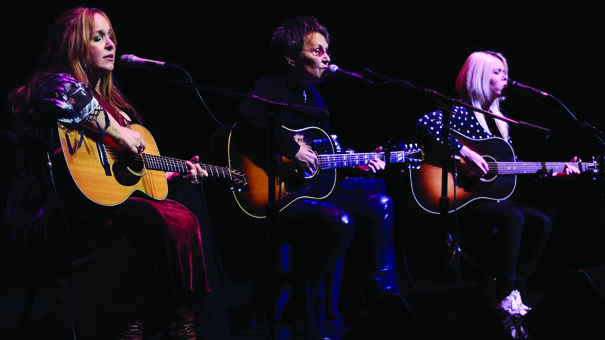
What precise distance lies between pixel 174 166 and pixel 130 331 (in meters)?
0.85

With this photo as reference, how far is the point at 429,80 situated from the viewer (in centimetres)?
562

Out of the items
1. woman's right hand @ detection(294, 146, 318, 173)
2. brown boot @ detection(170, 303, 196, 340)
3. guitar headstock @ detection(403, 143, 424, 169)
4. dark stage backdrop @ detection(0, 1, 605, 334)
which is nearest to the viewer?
brown boot @ detection(170, 303, 196, 340)

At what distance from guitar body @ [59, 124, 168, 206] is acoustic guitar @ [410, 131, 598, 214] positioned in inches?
79.2

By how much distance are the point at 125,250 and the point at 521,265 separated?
2855 mm

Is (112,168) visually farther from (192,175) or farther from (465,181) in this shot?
(465,181)

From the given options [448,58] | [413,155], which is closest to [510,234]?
[413,155]

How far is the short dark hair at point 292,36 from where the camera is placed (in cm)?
361

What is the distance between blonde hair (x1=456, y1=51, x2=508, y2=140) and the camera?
13.7 feet

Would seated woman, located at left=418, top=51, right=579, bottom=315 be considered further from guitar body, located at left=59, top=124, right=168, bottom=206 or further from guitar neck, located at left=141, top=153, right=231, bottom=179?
guitar body, located at left=59, top=124, right=168, bottom=206

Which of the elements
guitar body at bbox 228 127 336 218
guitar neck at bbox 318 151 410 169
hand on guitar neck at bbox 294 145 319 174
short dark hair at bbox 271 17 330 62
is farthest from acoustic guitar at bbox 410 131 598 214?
short dark hair at bbox 271 17 330 62

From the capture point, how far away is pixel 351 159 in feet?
11.4

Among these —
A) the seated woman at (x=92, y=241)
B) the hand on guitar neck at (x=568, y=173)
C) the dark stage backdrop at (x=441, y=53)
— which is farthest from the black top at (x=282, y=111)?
the hand on guitar neck at (x=568, y=173)

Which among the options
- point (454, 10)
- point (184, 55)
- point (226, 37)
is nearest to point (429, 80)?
point (454, 10)

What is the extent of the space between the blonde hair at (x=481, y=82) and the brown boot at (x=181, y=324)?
9.01 feet
